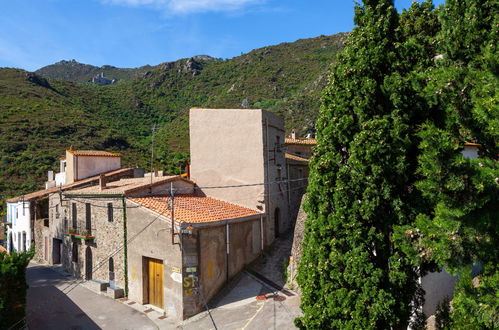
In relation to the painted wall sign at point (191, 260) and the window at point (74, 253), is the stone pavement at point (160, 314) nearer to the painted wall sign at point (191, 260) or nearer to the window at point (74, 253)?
the painted wall sign at point (191, 260)

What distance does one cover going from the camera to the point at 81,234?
2206 centimetres

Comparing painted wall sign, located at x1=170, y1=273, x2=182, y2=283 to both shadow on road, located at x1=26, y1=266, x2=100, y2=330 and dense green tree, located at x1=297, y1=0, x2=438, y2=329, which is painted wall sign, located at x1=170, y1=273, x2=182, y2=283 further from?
dense green tree, located at x1=297, y1=0, x2=438, y2=329

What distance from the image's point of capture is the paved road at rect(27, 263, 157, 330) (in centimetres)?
1547

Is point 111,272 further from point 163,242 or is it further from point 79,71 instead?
point 79,71

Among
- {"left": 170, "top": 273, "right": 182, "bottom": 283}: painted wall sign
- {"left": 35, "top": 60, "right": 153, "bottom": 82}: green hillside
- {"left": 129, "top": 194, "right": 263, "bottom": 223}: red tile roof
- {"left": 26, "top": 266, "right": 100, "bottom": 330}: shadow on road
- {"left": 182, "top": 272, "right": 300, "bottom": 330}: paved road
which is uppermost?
{"left": 35, "top": 60, "right": 153, "bottom": 82}: green hillside

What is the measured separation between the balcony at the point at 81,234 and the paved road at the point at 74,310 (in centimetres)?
283

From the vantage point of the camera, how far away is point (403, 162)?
8.32 metres

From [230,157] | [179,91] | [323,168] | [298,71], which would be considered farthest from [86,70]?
[323,168]

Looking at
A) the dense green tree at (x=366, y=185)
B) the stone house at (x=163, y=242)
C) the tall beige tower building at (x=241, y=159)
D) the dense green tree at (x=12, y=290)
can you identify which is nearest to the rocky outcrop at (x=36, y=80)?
the stone house at (x=163, y=242)

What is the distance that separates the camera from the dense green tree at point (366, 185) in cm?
845

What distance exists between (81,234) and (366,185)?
19.0m

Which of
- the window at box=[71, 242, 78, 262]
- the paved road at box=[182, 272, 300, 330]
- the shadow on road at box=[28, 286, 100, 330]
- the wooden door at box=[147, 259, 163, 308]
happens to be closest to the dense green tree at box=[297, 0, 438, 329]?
the paved road at box=[182, 272, 300, 330]

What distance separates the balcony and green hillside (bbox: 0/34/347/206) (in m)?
21.1

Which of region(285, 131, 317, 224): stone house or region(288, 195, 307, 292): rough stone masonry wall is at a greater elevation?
region(285, 131, 317, 224): stone house
